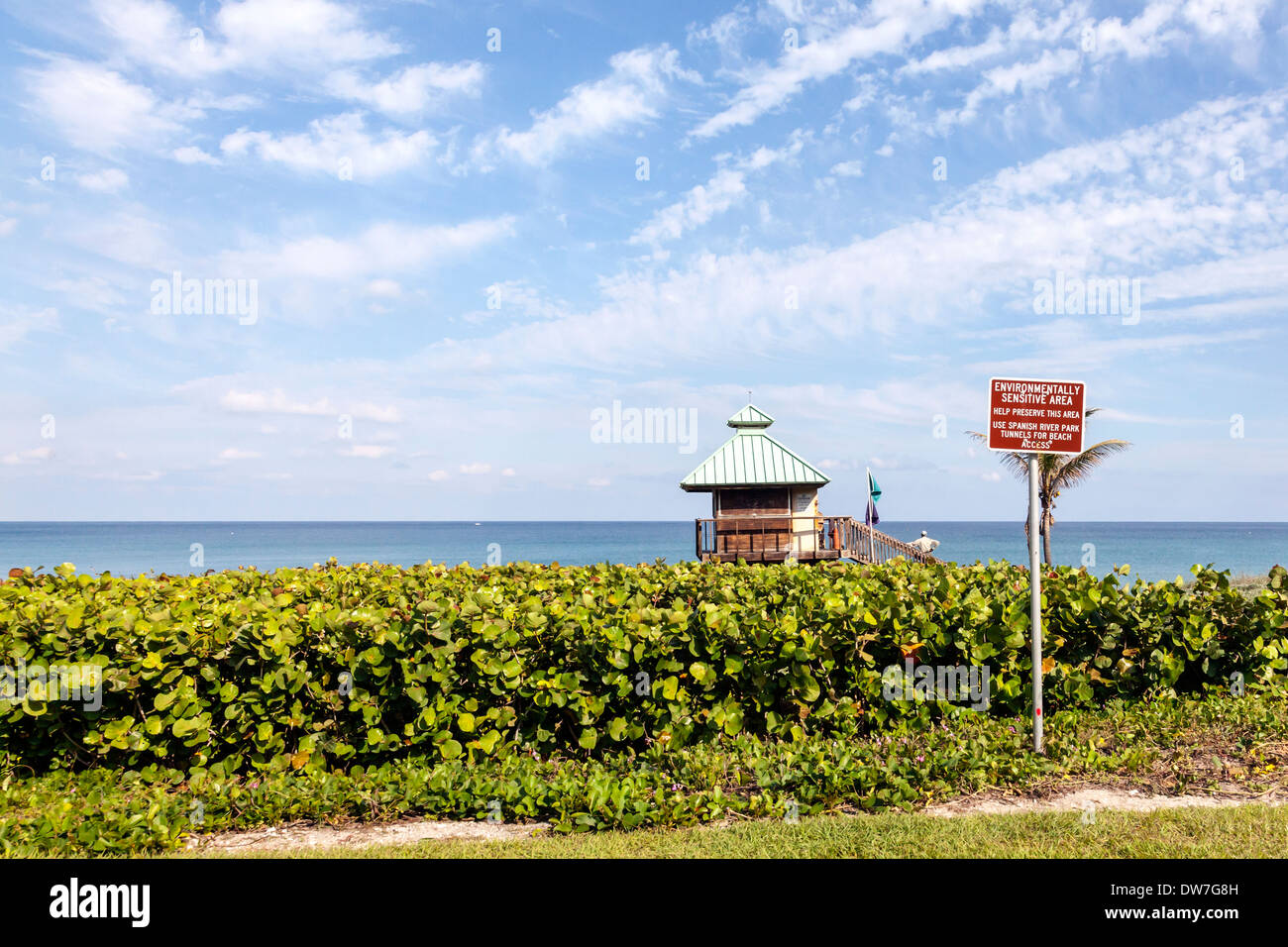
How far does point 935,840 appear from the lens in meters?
4.30

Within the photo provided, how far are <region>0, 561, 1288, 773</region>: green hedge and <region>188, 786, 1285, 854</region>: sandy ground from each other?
654 millimetres

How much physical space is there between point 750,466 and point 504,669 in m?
16.4

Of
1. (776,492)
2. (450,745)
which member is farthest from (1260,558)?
(450,745)

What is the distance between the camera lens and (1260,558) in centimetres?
9038

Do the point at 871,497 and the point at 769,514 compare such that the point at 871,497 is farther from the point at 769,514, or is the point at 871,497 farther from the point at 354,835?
the point at 354,835

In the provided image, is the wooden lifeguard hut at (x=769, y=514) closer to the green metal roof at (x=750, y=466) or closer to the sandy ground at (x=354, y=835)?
the green metal roof at (x=750, y=466)

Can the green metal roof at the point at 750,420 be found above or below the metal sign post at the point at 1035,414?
above

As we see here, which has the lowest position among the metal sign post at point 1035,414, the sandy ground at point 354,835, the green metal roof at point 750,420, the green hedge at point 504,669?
the sandy ground at point 354,835

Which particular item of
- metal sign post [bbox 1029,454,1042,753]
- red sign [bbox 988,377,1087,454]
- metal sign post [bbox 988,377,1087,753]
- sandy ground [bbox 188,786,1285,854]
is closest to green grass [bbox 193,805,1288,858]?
sandy ground [bbox 188,786,1285,854]

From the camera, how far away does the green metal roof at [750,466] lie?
68.7 feet

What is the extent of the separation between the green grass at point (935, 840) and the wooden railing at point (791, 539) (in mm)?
15478

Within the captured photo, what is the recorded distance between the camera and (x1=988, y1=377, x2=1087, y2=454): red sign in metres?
5.91

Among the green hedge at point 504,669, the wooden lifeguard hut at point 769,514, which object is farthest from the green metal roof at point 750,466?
the green hedge at point 504,669
